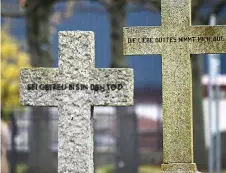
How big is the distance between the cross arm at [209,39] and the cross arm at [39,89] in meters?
1.82

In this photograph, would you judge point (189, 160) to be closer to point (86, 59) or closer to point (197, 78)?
point (86, 59)

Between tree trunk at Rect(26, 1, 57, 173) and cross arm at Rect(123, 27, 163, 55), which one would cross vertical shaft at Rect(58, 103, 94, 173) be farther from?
tree trunk at Rect(26, 1, 57, 173)

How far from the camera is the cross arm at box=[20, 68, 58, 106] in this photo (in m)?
10.9

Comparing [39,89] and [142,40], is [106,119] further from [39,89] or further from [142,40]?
[39,89]

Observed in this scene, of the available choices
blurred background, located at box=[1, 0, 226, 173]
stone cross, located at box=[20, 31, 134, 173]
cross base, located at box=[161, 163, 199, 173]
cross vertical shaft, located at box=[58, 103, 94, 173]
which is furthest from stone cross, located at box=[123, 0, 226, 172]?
blurred background, located at box=[1, 0, 226, 173]

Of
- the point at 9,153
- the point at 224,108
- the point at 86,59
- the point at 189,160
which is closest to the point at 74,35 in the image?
the point at 86,59

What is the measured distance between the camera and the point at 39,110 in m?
26.6

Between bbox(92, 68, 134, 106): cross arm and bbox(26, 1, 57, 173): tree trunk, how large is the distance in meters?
14.4

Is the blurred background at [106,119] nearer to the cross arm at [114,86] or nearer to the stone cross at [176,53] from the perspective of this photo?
the stone cross at [176,53]

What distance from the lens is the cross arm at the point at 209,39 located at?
11703mm

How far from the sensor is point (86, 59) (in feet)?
35.6

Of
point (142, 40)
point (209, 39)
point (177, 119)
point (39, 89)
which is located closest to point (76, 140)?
point (39, 89)

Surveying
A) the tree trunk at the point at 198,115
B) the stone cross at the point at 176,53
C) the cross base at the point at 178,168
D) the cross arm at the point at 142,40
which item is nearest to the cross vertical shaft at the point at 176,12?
the stone cross at the point at 176,53

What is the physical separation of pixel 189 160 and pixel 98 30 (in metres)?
31.2
